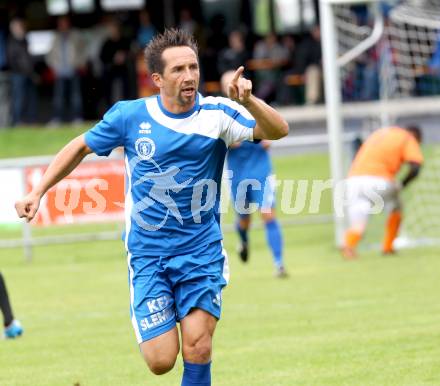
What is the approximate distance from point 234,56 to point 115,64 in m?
2.58

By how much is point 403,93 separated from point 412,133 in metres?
3.91

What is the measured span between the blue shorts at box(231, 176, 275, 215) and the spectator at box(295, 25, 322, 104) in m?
12.1

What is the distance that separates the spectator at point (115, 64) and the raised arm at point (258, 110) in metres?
20.2

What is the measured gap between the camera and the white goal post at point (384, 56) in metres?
16.2

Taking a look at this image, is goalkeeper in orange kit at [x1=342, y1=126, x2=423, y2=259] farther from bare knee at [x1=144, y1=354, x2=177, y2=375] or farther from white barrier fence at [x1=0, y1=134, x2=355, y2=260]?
bare knee at [x1=144, y1=354, x2=177, y2=375]

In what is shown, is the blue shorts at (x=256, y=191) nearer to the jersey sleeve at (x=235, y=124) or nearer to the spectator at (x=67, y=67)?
the jersey sleeve at (x=235, y=124)

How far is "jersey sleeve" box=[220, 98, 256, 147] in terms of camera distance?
267 inches

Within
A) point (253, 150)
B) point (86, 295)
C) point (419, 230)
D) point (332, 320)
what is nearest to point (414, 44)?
point (419, 230)

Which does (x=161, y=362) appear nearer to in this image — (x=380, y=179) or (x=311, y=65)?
(x=380, y=179)

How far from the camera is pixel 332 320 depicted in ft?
34.9

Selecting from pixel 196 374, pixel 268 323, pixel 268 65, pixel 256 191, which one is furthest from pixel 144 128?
pixel 268 65

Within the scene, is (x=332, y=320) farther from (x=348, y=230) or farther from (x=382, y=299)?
(x=348, y=230)

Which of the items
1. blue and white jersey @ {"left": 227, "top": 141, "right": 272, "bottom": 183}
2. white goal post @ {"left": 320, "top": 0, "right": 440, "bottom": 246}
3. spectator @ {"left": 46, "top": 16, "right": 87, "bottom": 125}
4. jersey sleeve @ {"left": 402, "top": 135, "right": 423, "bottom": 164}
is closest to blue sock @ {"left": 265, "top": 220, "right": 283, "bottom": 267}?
blue and white jersey @ {"left": 227, "top": 141, "right": 272, "bottom": 183}

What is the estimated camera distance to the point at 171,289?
6.81 meters
